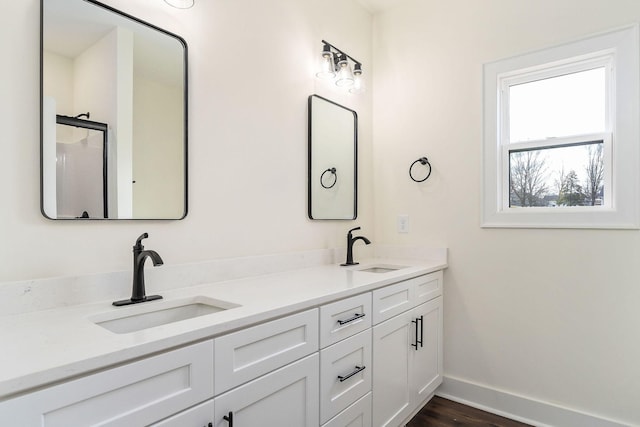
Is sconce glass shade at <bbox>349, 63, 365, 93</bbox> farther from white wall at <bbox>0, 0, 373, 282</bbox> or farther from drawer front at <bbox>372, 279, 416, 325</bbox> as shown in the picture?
drawer front at <bbox>372, 279, 416, 325</bbox>

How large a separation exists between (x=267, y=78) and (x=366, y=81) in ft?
3.53

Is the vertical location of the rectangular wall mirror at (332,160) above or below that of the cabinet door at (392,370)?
above

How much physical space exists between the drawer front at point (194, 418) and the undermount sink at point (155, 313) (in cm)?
34

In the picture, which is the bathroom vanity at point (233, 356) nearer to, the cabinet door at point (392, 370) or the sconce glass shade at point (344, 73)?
the cabinet door at point (392, 370)

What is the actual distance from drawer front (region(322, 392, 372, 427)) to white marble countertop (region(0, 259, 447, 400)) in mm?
477

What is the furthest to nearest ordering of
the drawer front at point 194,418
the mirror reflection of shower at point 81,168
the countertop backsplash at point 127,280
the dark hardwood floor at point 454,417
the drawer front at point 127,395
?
the dark hardwood floor at point 454,417
the mirror reflection of shower at point 81,168
the countertop backsplash at point 127,280
the drawer front at point 194,418
the drawer front at point 127,395

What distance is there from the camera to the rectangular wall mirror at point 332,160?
223 cm

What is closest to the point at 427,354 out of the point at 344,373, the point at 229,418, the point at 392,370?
the point at 392,370

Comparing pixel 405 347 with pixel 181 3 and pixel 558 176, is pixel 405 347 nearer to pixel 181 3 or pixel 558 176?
pixel 558 176

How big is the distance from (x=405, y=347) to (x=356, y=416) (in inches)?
19.8

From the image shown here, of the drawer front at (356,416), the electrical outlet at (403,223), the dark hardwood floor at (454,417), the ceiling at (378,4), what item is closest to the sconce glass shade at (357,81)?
the ceiling at (378,4)

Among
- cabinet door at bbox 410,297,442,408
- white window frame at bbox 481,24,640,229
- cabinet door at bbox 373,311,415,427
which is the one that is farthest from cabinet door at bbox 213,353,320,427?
white window frame at bbox 481,24,640,229

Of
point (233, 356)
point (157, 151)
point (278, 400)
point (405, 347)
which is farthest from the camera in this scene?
point (405, 347)

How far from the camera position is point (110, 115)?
52.3 inches
